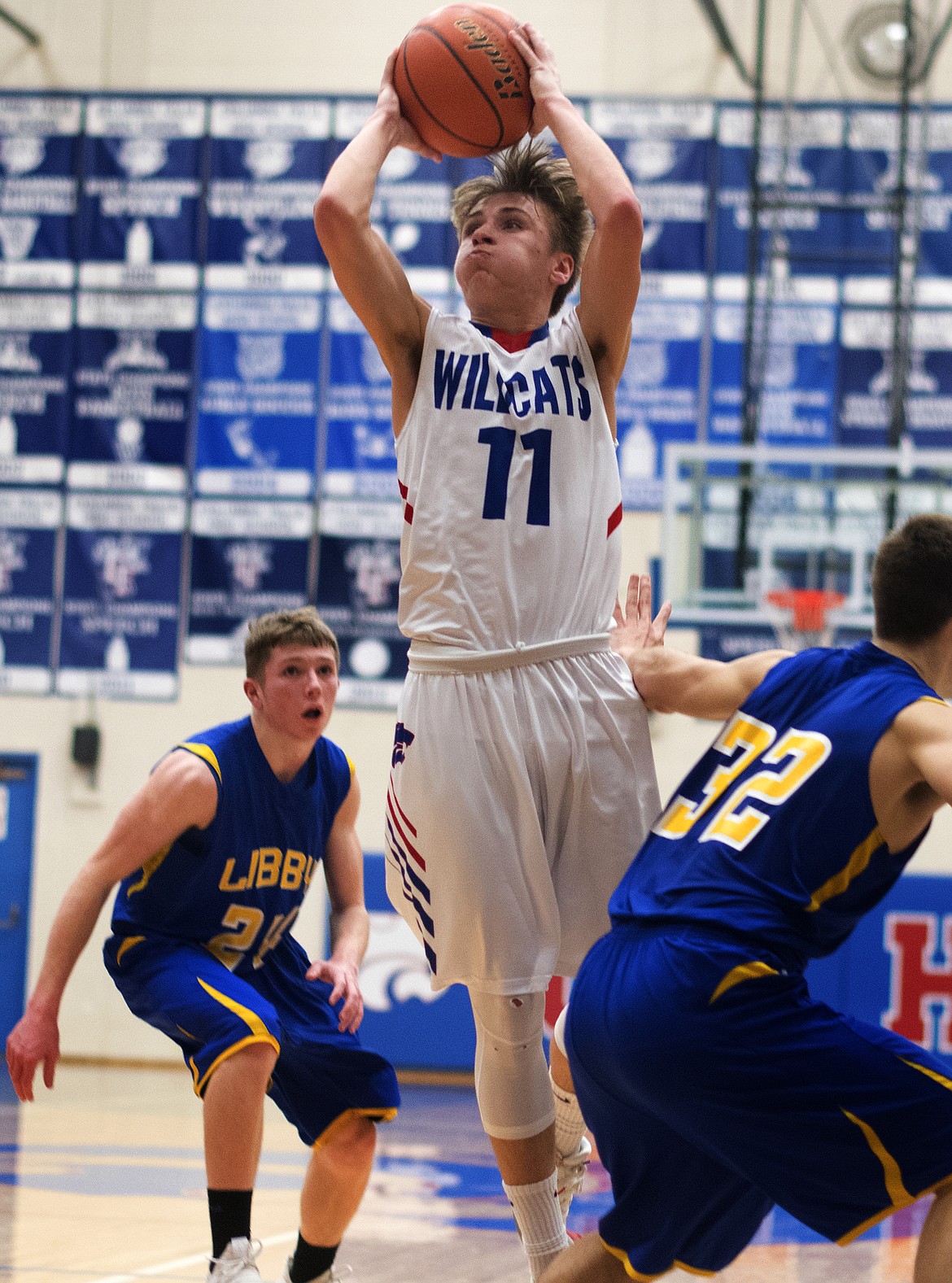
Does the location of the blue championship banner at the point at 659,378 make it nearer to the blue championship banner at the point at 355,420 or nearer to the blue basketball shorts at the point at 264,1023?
the blue championship banner at the point at 355,420

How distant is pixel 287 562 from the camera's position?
10.3 metres

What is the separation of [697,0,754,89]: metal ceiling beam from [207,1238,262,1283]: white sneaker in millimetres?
8819

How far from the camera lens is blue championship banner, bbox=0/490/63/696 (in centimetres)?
1038

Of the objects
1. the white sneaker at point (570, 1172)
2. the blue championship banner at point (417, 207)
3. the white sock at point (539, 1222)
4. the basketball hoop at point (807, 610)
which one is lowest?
the white sneaker at point (570, 1172)

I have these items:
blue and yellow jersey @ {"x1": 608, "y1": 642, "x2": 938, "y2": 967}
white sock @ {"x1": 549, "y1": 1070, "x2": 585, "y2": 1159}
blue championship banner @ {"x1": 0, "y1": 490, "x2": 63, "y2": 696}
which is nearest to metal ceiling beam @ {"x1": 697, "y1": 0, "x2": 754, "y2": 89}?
blue championship banner @ {"x1": 0, "y1": 490, "x2": 63, "y2": 696}

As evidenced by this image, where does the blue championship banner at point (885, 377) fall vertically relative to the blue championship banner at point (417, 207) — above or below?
below

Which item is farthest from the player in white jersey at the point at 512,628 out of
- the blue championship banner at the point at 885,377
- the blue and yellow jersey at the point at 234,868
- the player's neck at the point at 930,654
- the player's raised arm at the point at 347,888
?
the blue championship banner at the point at 885,377

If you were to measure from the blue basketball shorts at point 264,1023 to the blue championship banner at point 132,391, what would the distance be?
692cm

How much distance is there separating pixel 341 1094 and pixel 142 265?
8.03 m

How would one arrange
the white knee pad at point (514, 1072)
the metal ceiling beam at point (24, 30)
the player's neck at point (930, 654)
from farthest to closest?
the metal ceiling beam at point (24, 30)
the white knee pad at point (514, 1072)
the player's neck at point (930, 654)

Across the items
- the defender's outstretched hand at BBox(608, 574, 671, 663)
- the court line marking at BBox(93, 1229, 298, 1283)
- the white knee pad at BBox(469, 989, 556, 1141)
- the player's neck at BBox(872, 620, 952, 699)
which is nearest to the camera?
the player's neck at BBox(872, 620, 952, 699)

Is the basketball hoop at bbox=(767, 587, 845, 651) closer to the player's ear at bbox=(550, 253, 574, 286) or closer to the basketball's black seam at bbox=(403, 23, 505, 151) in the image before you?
the player's ear at bbox=(550, 253, 574, 286)

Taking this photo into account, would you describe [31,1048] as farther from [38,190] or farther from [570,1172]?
[38,190]

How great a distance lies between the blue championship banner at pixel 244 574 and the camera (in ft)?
33.7
